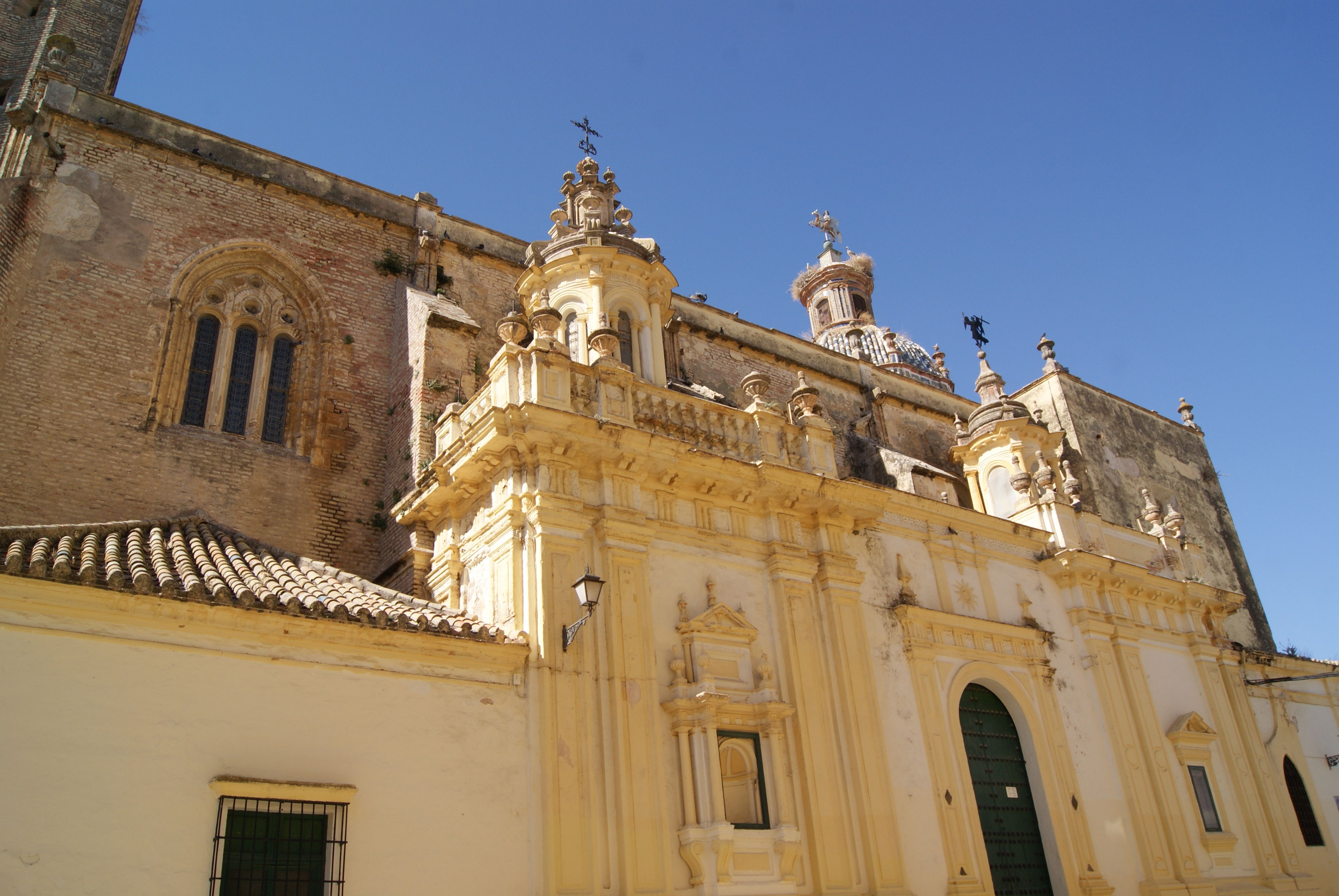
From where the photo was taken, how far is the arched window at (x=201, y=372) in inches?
535

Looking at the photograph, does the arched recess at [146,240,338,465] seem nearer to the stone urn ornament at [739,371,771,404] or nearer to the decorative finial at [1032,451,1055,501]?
the stone urn ornament at [739,371,771,404]

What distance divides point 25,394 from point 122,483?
1504mm

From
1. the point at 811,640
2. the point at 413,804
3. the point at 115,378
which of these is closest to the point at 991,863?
the point at 811,640

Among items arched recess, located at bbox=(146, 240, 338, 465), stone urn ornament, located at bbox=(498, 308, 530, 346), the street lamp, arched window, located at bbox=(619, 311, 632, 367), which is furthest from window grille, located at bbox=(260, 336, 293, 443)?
the street lamp

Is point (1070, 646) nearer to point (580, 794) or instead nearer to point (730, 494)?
point (730, 494)

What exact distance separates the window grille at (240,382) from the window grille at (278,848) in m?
7.05

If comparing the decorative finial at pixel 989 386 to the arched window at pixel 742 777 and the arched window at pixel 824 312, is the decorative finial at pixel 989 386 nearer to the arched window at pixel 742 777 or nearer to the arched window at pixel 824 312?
the arched window at pixel 742 777

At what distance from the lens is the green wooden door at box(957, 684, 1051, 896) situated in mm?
12766

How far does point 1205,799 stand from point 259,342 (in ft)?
51.1

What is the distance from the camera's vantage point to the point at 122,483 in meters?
12.4

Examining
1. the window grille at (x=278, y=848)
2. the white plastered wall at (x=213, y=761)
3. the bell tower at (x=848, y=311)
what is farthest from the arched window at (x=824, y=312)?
the window grille at (x=278, y=848)

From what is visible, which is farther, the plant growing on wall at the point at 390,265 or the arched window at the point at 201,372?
the plant growing on wall at the point at 390,265

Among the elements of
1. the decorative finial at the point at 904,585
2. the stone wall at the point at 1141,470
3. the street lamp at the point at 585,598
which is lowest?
the street lamp at the point at 585,598

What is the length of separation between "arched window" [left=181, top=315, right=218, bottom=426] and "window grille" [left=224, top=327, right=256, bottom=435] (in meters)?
0.26
